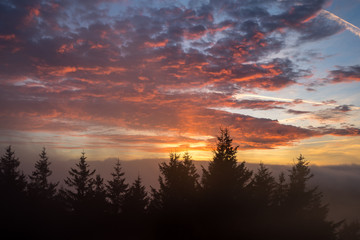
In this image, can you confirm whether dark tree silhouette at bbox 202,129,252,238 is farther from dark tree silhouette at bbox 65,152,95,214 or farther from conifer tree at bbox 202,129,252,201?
dark tree silhouette at bbox 65,152,95,214

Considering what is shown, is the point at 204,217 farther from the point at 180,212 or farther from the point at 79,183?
the point at 79,183

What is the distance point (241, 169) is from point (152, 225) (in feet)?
23.9

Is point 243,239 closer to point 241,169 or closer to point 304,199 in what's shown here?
point 241,169

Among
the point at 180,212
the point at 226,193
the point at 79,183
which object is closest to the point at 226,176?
the point at 226,193

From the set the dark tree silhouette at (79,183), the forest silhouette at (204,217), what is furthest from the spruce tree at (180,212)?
the dark tree silhouette at (79,183)

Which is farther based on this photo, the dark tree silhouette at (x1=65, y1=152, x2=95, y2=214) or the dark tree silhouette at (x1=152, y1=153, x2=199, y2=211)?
the dark tree silhouette at (x1=65, y1=152, x2=95, y2=214)

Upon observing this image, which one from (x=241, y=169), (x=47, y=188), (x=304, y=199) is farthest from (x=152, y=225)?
(x=47, y=188)

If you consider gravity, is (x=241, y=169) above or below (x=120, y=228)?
above

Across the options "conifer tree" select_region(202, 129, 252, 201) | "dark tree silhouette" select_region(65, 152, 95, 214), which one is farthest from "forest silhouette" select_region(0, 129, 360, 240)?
"dark tree silhouette" select_region(65, 152, 95, 214)

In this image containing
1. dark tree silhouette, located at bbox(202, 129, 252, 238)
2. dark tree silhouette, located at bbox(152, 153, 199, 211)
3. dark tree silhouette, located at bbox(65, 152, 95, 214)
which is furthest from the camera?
dark tree silhouette, located at bbox(65, 152, 95, 214)

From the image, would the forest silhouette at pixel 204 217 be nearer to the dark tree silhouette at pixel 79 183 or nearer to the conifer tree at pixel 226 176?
the conifer tree at pixel 226 176

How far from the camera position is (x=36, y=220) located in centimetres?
1780

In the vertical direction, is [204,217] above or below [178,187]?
below

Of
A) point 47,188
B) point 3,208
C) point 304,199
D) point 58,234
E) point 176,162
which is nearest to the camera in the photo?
point 58,234
